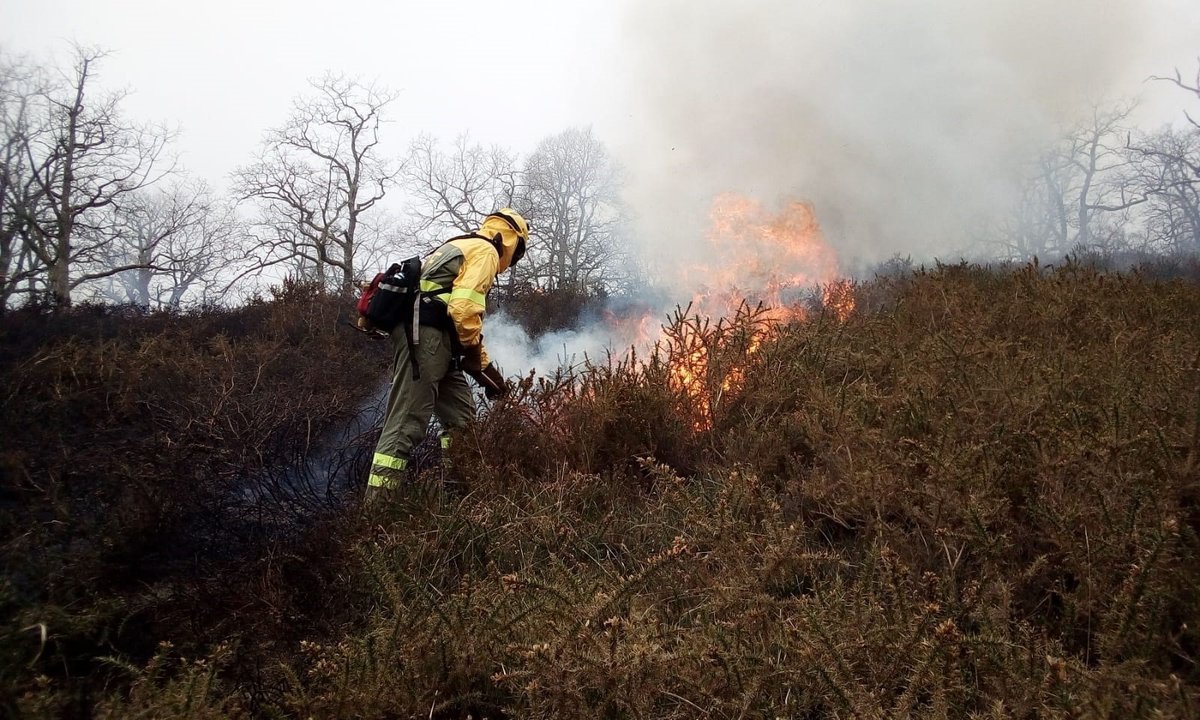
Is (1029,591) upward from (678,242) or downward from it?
downward

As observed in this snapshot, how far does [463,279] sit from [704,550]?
7.72 feet

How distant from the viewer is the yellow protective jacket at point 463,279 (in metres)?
4.16

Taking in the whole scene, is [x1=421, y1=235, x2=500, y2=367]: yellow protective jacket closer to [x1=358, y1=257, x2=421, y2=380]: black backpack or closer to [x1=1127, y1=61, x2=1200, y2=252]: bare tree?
[x1=358, y1=257, x2=421, y2=380]: black backpack

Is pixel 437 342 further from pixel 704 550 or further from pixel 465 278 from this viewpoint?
pixel 704 550

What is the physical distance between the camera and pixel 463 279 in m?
4.22

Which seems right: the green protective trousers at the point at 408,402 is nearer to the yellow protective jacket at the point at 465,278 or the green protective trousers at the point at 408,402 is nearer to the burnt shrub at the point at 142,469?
the yellow protective jacket at the point at 465,278

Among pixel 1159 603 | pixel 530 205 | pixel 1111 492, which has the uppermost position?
pixel 530 205

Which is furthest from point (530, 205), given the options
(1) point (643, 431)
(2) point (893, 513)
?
(2) point (893, 513)

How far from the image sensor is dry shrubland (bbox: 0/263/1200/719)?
1.84 meters

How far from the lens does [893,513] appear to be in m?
2.91

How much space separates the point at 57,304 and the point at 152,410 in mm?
4858

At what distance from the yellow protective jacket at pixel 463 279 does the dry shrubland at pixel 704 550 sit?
0.61 metres

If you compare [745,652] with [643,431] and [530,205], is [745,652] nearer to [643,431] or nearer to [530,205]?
[643,431]

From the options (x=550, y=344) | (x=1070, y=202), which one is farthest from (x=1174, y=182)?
(x=550, y=344)
